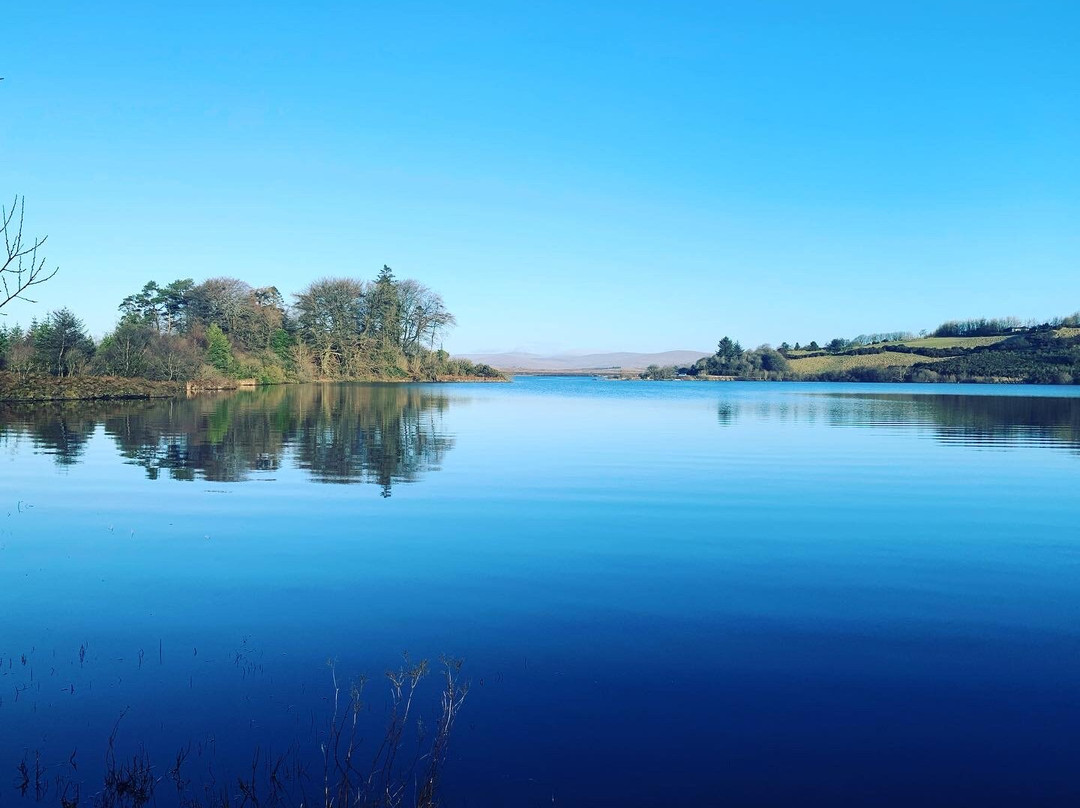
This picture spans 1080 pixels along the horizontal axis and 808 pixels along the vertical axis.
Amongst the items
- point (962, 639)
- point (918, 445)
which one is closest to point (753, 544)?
point (962, 639)

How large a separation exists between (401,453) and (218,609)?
13.1m

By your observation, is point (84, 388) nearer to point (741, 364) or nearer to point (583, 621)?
point (583, 621)

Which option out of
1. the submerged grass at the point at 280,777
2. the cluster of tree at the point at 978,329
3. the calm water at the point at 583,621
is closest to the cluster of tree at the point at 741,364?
the cluster of tree at the point at 978,329

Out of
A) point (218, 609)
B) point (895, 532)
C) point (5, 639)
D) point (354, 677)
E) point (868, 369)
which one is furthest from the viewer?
point (868, 369)

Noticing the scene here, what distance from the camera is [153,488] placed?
14.4 m

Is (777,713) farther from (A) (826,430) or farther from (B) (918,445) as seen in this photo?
(A) (826,430)

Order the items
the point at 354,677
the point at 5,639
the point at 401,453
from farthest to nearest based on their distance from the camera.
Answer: the point at 401,453 → the point at 5,639 → the point at 354,677

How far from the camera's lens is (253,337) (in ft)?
245

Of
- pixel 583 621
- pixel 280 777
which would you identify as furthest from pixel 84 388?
pixel 280 777

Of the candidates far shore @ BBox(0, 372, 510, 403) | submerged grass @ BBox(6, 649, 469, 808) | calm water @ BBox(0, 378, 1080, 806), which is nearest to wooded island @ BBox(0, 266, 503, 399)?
far shore @ BBox(0, 372, 510, 403)

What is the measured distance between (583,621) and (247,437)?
1875 cm

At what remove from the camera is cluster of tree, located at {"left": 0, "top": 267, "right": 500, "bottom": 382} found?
46812 mm

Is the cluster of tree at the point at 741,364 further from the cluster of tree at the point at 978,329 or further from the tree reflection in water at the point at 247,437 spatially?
the tree reflection in water at the point at 247,437

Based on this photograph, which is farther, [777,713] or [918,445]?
[918,445]
